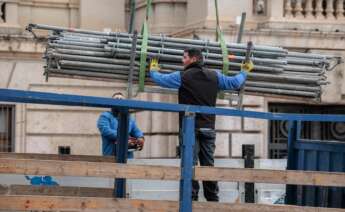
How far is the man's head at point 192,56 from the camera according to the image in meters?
9.99

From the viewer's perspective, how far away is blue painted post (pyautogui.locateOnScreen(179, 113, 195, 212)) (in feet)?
27.8

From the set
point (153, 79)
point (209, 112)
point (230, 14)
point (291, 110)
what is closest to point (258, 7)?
point (230, 14)

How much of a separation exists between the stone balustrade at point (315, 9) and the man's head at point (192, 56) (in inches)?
300

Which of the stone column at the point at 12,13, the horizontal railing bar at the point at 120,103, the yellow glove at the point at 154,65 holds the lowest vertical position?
the horizontal railing bar at the point at 120,103

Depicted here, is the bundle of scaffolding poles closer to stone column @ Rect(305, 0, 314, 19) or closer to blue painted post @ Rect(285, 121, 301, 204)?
blue painted post @ Rect(285, 121, 301, 204)

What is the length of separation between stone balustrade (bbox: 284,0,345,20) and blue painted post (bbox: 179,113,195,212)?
30.4 feet

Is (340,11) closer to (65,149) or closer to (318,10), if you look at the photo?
(318,10)

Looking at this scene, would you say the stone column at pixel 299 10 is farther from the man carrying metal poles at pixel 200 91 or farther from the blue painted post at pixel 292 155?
the man carrying metal poles at pixel 200 91

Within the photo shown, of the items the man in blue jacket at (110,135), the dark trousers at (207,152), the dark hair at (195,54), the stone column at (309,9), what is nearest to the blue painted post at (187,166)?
the dark trousers at (207,152)

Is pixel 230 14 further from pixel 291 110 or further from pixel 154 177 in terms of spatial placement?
pixel 154 177

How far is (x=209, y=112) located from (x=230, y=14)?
8.86 metres

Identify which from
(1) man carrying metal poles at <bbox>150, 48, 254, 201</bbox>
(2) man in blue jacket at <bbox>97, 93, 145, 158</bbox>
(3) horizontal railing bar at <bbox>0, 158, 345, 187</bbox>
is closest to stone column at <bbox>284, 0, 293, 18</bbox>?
(2) man in blue jacket at <bbox>97, 93, 145, 158</bbox>

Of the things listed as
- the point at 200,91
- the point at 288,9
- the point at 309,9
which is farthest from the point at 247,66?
the point at 309,9

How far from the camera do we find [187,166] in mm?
8484
